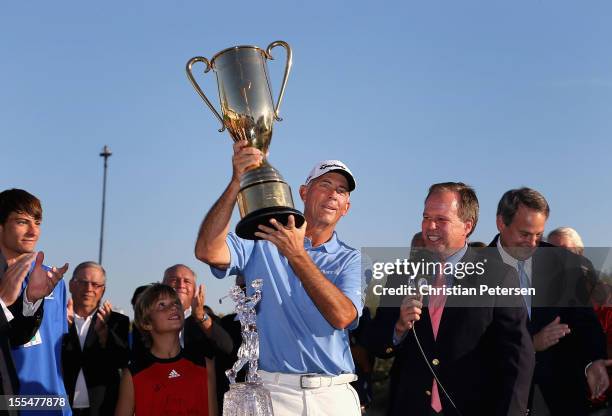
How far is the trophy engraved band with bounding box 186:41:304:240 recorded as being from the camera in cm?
407

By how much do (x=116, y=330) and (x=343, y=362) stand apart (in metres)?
4.00

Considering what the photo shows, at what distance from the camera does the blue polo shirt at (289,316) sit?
415 cm

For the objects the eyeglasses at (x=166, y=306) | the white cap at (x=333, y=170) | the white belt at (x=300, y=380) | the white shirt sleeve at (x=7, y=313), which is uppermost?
the white cap at (x=333, y=170)

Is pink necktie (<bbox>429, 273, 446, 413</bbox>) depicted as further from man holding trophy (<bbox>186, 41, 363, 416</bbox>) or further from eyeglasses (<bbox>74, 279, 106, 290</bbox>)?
eyeglasses (<bbox>74, 279, 106, 290</bbox>)

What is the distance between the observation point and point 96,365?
740cm

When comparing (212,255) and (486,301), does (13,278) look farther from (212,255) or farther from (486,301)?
(486,301)

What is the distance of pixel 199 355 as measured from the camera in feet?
22.0

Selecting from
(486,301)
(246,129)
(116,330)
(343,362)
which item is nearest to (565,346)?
(486,301)

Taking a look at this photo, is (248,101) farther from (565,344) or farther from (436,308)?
(565,344)

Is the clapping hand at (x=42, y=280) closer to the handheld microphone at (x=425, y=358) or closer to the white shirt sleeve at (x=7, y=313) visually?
the white shirt sleeve at (x=7, y=313)

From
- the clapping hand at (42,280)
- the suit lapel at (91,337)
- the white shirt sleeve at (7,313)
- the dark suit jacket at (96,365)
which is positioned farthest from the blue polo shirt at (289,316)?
the suit lapel at (91,337)

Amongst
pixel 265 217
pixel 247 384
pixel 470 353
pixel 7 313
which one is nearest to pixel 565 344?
pixel 470 353

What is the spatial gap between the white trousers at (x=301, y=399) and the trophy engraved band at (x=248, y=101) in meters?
0.79

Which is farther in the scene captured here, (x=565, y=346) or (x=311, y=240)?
(x=565, y=346)
